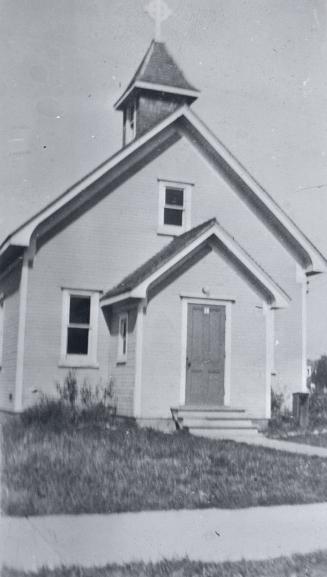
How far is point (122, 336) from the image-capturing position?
572 inches

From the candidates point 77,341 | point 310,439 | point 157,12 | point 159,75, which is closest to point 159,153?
point 159,75

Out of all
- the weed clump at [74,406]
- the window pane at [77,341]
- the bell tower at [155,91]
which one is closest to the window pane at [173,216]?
the bell tower at [155,91]

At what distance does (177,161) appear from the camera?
52.5 feet

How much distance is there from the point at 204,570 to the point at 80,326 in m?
9.96

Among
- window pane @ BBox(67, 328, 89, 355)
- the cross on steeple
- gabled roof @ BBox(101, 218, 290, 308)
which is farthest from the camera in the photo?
window pane @ BBox(67, 328, 89, 355)

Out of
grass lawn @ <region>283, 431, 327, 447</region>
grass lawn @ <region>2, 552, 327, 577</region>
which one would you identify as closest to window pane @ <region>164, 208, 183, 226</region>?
grass lawn @ <region>283, 431, 327, 447</region>

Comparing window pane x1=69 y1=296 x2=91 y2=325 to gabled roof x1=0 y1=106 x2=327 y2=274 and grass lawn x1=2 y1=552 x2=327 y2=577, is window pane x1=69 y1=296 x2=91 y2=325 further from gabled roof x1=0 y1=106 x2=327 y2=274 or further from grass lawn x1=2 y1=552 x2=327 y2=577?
grass lawn x1=2 y1=552 x2=327 y2=577

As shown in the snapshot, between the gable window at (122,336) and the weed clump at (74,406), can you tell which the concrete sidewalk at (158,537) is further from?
the gable window at (122,336)

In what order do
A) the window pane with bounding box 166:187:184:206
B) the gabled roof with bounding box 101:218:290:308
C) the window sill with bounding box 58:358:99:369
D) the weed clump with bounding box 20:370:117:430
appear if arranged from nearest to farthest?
the gabled roof with bounding box 101:218:290:308, the weed clump with bounding box 20:370:117:430, the window sill with bounding box 58:358:99:369, the window pane with bounding box 166:187:184:206

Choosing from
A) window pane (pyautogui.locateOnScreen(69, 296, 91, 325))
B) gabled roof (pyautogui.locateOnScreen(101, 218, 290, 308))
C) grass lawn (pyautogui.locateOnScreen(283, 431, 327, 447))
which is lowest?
grass lawn (pyautogui.locateOnScreen(283, 431, 327, 447))

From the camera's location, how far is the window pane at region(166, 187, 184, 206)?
16.0 metres

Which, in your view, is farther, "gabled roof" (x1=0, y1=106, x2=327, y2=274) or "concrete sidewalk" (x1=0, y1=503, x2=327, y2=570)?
"gabled roof" (x1=0, y1=106, x2=327, y2=274)

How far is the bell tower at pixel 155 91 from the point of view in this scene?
652 inches

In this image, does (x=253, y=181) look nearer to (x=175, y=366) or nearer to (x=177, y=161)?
(x=177, y=161)
